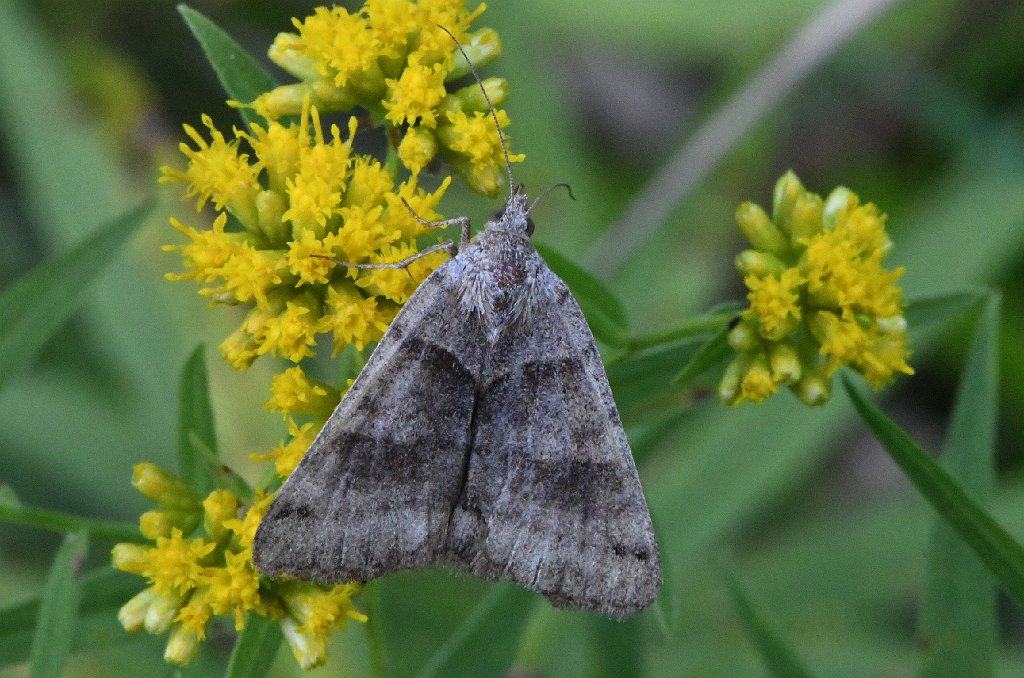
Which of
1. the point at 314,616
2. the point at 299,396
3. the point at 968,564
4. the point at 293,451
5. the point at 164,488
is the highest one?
the point at 299,396

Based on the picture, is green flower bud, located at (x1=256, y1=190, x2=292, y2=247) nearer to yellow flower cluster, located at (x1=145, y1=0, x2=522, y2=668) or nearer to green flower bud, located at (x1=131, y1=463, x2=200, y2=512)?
yellow flower cluster, located at (x1=145, y1=0, x2=522, y2=668)

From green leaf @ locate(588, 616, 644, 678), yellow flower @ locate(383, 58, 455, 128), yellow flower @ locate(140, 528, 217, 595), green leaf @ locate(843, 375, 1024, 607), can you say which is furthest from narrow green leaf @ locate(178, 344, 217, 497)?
green leaf @ locate(843, 375, 1024, 607)

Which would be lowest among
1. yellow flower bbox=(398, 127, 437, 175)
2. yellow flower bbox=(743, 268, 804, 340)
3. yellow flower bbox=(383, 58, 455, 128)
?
yellow flower bbox=(743, 268, 804, 340)

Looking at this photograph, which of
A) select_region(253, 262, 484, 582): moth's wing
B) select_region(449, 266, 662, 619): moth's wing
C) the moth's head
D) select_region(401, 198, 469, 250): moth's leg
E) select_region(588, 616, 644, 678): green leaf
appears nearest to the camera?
select_region(253, 262, 484, 582): moth's wing

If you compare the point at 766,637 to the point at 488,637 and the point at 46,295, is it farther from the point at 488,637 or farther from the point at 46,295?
the point at 46,295

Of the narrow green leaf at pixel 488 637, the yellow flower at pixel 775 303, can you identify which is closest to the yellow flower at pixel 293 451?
the narrow green leaf at pixel 488 637

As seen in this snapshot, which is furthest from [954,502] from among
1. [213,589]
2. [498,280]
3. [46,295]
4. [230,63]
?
[46,295]

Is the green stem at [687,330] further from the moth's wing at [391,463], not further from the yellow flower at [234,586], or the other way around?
the yellow flower at [234,586]

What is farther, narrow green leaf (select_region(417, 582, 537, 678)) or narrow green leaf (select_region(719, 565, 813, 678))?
narrow green leaf (select_region(719, 565, 813, 678))
